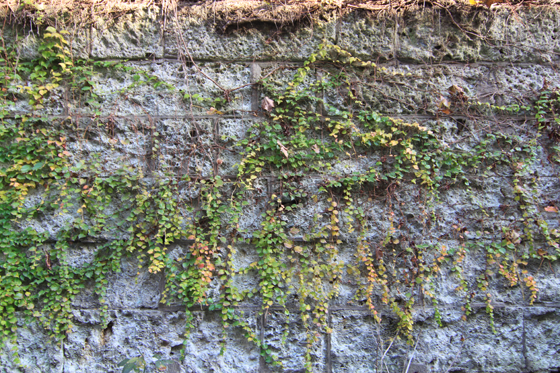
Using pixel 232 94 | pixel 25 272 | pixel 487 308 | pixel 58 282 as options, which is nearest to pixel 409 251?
pixel 487 308

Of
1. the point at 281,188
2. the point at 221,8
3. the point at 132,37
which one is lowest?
the point at 281,188

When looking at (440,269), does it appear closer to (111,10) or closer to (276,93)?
(276,93)

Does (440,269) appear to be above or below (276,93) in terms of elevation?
below

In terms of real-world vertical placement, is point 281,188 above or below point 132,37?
below

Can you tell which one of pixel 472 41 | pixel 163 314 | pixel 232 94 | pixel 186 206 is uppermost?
pixel 472 41

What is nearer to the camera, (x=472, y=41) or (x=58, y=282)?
(x=58, y=282)

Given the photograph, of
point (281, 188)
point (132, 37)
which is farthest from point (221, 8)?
point (281, 188)

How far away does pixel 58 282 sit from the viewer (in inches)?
Result: 95.6

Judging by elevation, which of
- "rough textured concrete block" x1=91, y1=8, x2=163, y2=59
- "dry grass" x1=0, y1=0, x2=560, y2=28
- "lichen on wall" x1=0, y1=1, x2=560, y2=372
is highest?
"dry grass" x1=0, y1=0, x2=560, y2=28

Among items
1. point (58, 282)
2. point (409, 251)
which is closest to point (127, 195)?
point (58, 282)

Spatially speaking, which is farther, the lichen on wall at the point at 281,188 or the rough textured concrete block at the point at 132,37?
the rough textured concrete block at the point at 132,37

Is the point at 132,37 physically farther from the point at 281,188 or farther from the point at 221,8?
the point at 281,188

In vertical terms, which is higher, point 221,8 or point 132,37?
point 221,8

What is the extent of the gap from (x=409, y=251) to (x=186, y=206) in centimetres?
158
